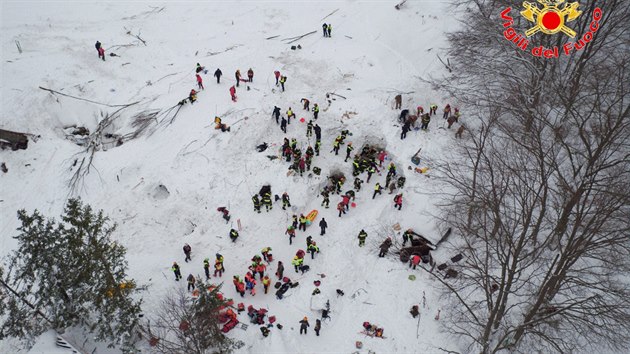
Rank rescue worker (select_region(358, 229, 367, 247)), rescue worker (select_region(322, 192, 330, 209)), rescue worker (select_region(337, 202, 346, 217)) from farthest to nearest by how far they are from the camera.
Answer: rescue worker (select_region(322, 192, 330, 209)), rescue worker (select_region(337, 202, 346, 217)), rescue worker (select_region(358, 229, 367, 247))

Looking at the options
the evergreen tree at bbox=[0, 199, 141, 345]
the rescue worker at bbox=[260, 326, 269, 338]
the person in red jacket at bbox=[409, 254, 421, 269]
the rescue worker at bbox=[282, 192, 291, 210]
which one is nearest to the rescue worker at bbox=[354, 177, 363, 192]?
the rescue worker at bbox=[282, 192, 291, 210]

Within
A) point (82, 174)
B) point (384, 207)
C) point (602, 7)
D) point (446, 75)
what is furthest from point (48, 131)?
point (602, 7)

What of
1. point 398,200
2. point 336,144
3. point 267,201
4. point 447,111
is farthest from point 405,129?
point 267,201

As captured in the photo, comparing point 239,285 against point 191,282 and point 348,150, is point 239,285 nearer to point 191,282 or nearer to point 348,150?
point 191,282

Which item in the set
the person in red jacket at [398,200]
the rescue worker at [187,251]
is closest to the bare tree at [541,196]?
the person in red jacket at [398,200]

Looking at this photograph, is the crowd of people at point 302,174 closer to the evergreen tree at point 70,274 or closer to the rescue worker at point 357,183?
the rescue worker at point 357,183

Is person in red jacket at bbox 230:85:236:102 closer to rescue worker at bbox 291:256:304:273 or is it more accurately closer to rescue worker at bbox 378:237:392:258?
rescue worker at bbox 291:256:304:273

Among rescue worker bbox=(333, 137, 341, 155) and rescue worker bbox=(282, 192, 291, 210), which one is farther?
rescue worker bbox=(333, 137, 341, 155)
